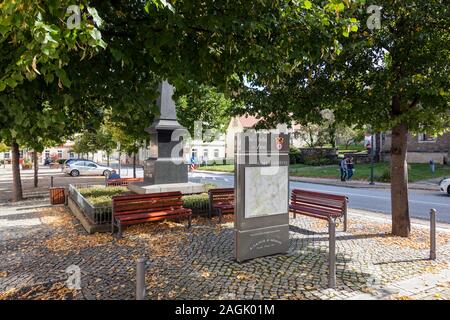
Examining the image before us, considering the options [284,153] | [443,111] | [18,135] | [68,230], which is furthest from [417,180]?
[18,135]

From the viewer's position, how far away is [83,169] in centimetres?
3284

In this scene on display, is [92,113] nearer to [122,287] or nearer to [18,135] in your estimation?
[18,135]

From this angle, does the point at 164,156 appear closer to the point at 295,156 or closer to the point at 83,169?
the point at 83,169

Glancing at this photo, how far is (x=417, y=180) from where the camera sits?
891 inches

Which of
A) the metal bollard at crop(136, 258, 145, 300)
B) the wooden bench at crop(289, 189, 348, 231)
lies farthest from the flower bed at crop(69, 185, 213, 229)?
the metal bollard at crop(136, 258, 145, 300)

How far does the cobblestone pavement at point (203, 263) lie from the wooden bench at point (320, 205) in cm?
42

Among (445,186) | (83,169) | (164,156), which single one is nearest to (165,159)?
(164,156)

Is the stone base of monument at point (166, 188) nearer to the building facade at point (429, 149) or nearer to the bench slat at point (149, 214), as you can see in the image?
the bench slat at point (149, 214)

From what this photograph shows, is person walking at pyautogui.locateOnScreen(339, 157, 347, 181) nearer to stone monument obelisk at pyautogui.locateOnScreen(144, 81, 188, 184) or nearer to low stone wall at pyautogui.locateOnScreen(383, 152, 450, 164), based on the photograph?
low stone wall at pyautogui.locateOnScreen(383, 152, 450, 164)

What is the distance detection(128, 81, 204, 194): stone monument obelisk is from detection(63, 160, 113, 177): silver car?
21764 mm

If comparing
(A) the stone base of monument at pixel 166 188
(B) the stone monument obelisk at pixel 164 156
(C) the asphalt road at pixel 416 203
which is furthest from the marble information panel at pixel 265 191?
(C) the asphalt road at pixel 416 203

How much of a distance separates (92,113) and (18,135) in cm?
136

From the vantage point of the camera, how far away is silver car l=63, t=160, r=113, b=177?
32.4 m

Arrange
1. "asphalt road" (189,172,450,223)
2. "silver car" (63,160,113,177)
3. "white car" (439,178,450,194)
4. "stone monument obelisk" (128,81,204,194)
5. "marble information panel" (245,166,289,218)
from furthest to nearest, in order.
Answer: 1. "silver car" (63,160,113,177)
2. "white car" (439,178,450,194)
3. "asphalt road" (189,172,450,223)
4. "stone monument obelisk" (128,81,204,194)
5. "marble information panel" (245,166,289,218)
